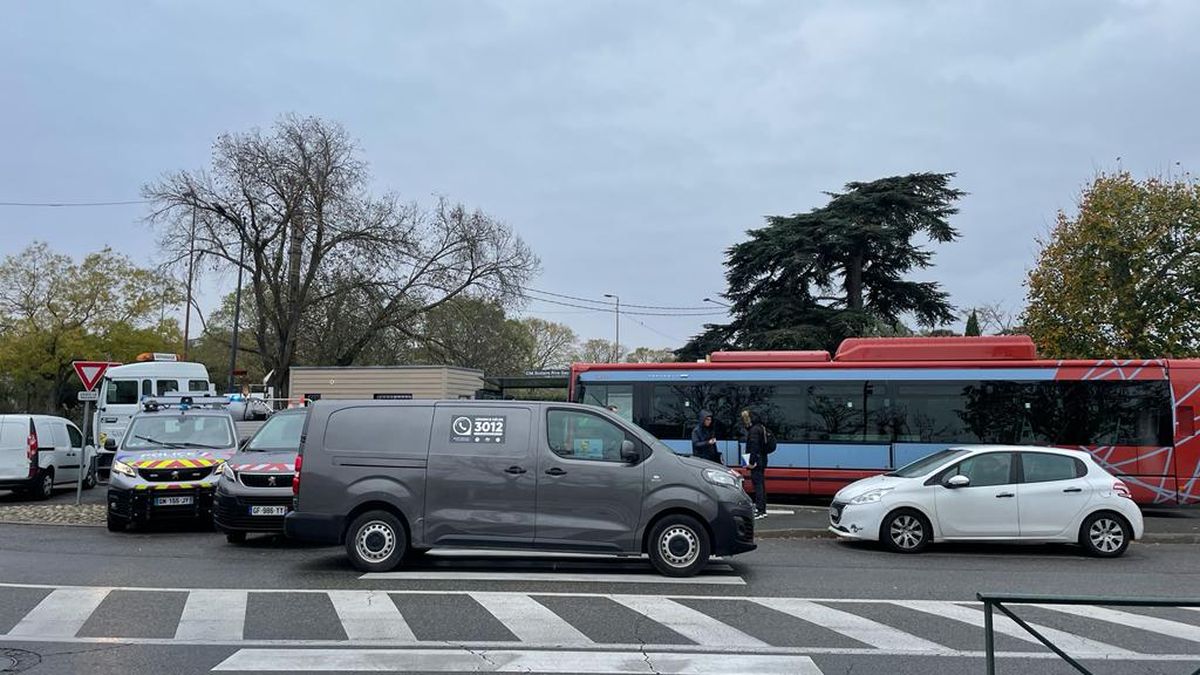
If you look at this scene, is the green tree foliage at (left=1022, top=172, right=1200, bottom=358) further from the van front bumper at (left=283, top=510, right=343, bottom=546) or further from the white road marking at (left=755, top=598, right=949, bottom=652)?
the van front bumper at (left=283, top=510, right=343, bottom=546)

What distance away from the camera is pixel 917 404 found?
56.6ft

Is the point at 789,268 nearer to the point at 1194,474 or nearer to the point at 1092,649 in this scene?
the point at 1194,474

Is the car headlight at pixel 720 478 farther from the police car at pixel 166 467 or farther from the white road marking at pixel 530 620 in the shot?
the police car at pixel 166 467

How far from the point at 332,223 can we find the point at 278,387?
7.30 meters

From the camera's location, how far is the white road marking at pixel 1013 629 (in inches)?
269

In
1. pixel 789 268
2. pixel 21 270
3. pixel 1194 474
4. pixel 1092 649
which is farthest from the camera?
pixel 21 270

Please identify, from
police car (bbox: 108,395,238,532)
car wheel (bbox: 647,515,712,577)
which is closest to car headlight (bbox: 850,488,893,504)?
→ car wheel (bbox: 647,515,712,577)

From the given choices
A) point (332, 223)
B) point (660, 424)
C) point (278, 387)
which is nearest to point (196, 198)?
point (332, 223)

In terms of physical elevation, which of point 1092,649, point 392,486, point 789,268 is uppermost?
point 789,268

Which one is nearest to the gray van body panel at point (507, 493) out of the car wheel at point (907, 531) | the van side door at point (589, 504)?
the van side door at point (589, 504)

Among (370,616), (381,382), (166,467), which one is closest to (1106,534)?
(370,616)

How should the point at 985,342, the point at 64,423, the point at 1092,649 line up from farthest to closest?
the point at 64,423 → the point at 985,342 → the point at 1092,649

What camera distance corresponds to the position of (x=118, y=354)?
50781mm

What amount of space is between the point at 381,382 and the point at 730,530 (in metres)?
21.7
